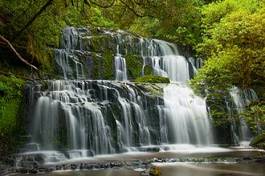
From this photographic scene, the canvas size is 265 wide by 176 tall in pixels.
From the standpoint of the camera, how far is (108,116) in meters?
15.8

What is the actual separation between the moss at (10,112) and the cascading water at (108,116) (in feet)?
1.66

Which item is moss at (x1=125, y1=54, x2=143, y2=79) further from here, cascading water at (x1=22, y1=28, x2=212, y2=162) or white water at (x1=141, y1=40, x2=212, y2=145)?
white water at (x1=141, y1=40, x2=212, y2=145)

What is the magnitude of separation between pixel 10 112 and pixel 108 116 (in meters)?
3.36

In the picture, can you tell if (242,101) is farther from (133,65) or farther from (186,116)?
(133,65)

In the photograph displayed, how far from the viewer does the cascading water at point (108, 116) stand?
14.9 meters

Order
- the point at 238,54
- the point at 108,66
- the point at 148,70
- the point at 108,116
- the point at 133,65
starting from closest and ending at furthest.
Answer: the point at 238,54
the point at 108,116
the point at 108,66
the point at 133,65
the point at 148,70

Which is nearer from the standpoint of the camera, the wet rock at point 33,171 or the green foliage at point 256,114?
the wet rock at point 33,171

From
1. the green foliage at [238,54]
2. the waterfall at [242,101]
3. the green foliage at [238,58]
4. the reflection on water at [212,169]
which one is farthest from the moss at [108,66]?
the reflection on water at [212,169]

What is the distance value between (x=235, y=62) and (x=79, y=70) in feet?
32.3

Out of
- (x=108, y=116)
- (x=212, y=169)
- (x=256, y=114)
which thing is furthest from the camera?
(x=108, y=116)

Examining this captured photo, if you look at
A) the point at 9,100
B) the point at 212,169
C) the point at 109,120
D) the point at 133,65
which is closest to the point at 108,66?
the point at 133,65

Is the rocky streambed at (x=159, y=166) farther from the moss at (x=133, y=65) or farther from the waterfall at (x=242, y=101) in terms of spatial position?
the moss at (x=133, y=65)

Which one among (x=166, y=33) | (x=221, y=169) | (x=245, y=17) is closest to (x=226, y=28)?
(x=245, y=17)

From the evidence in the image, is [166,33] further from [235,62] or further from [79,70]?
[235,62]
